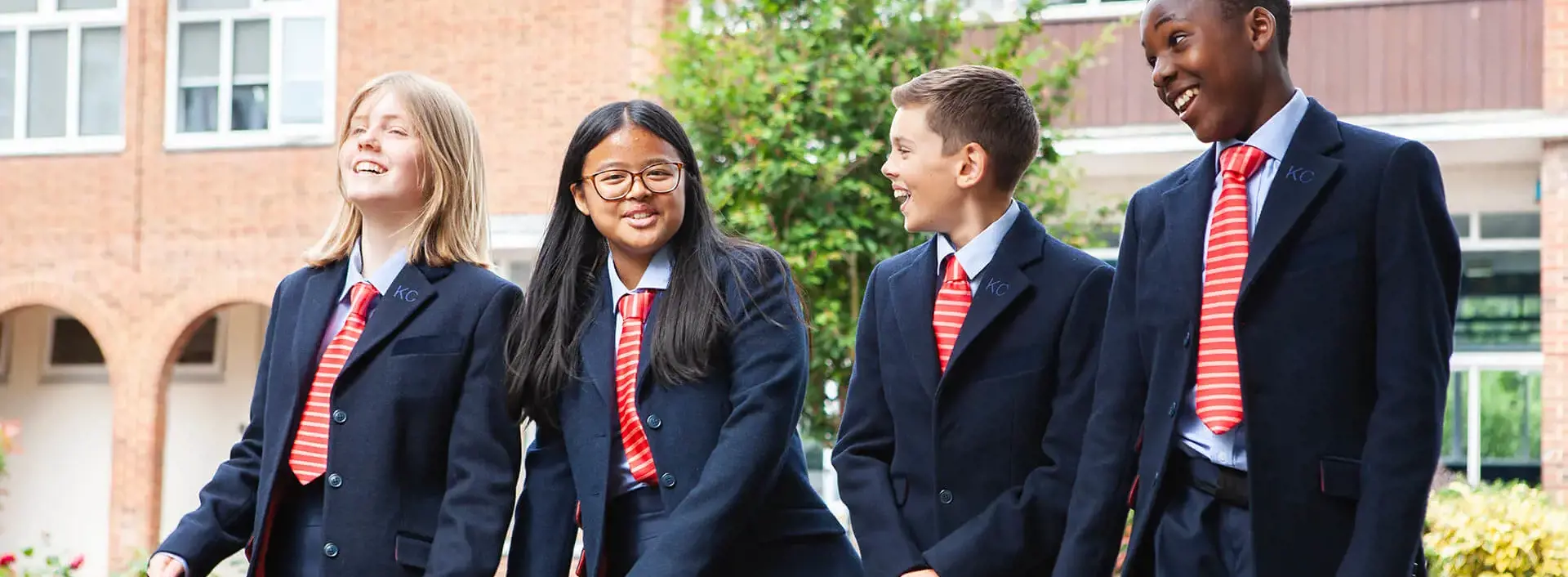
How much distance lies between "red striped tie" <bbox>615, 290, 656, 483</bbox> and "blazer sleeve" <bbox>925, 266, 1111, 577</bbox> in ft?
1.87

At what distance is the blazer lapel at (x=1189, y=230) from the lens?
256 cm

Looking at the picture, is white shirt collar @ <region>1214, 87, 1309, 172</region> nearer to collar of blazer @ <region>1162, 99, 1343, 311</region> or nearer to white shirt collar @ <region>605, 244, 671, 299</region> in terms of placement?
→ collar of blazer @ <region>1162, 99, 1343, 311</region>

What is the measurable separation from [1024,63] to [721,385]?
18.0ft

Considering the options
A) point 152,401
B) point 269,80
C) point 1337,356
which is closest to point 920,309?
point 1337,356

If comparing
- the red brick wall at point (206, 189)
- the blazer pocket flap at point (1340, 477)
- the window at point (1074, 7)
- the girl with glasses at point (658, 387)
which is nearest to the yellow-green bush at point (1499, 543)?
the window at point (1074, 7)

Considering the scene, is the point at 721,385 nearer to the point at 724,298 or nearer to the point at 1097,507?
the point at 724,298

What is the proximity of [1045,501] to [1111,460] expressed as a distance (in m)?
0.27

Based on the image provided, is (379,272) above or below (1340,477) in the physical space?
above

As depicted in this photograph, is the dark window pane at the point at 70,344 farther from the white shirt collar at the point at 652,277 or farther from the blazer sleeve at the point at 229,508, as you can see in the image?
the white shirt collar at the point at 652,277

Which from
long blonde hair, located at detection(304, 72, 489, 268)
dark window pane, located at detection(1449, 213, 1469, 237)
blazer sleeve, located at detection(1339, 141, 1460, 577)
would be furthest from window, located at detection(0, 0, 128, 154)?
blazer sleeve, located at detection(1339, 141, 1460, 577)

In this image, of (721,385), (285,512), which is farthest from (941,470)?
(285,512)

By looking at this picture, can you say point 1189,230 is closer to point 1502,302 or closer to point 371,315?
point 371,315

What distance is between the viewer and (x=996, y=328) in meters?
3.00

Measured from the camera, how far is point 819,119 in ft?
26.8
